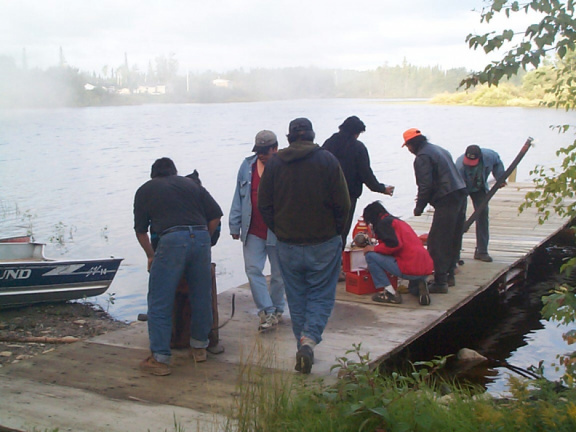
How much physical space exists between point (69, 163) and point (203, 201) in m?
32.0

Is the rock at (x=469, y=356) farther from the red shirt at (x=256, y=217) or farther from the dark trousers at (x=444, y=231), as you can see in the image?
the red shirt at (x=256, y=217)

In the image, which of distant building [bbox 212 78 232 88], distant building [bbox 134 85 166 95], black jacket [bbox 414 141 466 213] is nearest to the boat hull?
black jacket [bbox 414 141 466 213]

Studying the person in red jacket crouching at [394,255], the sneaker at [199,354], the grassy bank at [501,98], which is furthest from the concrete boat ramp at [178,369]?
the grassy bank at [501,98]

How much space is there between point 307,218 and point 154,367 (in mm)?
1626

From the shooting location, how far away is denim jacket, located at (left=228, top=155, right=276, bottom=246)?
6.64 meters

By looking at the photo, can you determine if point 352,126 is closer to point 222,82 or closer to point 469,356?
point 469,356

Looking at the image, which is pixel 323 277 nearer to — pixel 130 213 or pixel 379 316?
pixel 379 316

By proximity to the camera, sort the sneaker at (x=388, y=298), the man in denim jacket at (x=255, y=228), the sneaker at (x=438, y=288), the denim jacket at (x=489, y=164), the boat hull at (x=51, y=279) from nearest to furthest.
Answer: the man in denim jacket at (x=255, y=228)
the sneaker at (x=388, y=298)
the sneaker at (x=438, y=288)
the denim jacket at (x=489, y=164)
the boat hull at (x=51, y=279)

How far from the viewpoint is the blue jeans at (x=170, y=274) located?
18.4ft

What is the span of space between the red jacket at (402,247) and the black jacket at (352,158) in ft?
1.39

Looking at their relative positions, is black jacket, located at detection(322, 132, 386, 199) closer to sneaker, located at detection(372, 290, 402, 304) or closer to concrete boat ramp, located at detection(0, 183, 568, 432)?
sneaker, located at detection(372, 290, 402, 304)

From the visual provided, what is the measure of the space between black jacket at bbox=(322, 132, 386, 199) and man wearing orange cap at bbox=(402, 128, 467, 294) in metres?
0.49

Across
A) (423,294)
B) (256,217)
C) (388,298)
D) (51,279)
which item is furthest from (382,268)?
(51,279)

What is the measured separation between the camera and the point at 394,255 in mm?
7426
